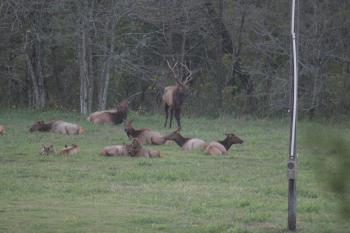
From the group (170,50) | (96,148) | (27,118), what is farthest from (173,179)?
(170,50)

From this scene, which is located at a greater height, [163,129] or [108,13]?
[108,13]

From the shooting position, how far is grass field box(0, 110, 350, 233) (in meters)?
8.82

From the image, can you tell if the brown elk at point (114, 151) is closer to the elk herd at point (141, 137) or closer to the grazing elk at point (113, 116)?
the elk herd at point (141, 137)

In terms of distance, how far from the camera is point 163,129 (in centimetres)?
2169

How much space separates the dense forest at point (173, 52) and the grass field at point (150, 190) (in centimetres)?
770

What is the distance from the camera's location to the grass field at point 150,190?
8.82 m

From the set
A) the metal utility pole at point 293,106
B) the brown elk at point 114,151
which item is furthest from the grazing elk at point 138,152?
the metal utility pole at point 293,106

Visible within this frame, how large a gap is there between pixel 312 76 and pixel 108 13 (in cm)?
726

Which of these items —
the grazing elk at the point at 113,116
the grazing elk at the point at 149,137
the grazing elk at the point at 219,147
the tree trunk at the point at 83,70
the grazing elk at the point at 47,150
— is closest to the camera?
the grazing elk at the point at 47,150

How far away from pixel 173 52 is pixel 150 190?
20.4m

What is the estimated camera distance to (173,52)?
31.6m

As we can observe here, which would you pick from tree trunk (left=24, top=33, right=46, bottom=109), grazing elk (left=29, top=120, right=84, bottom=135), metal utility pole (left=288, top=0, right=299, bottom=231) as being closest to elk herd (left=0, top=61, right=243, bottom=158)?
grazing elk (left=29, top=120, right=84, bottom=135)

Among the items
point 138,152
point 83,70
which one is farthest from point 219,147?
point 83,70

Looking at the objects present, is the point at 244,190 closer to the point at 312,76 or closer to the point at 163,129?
the point at 163,129
